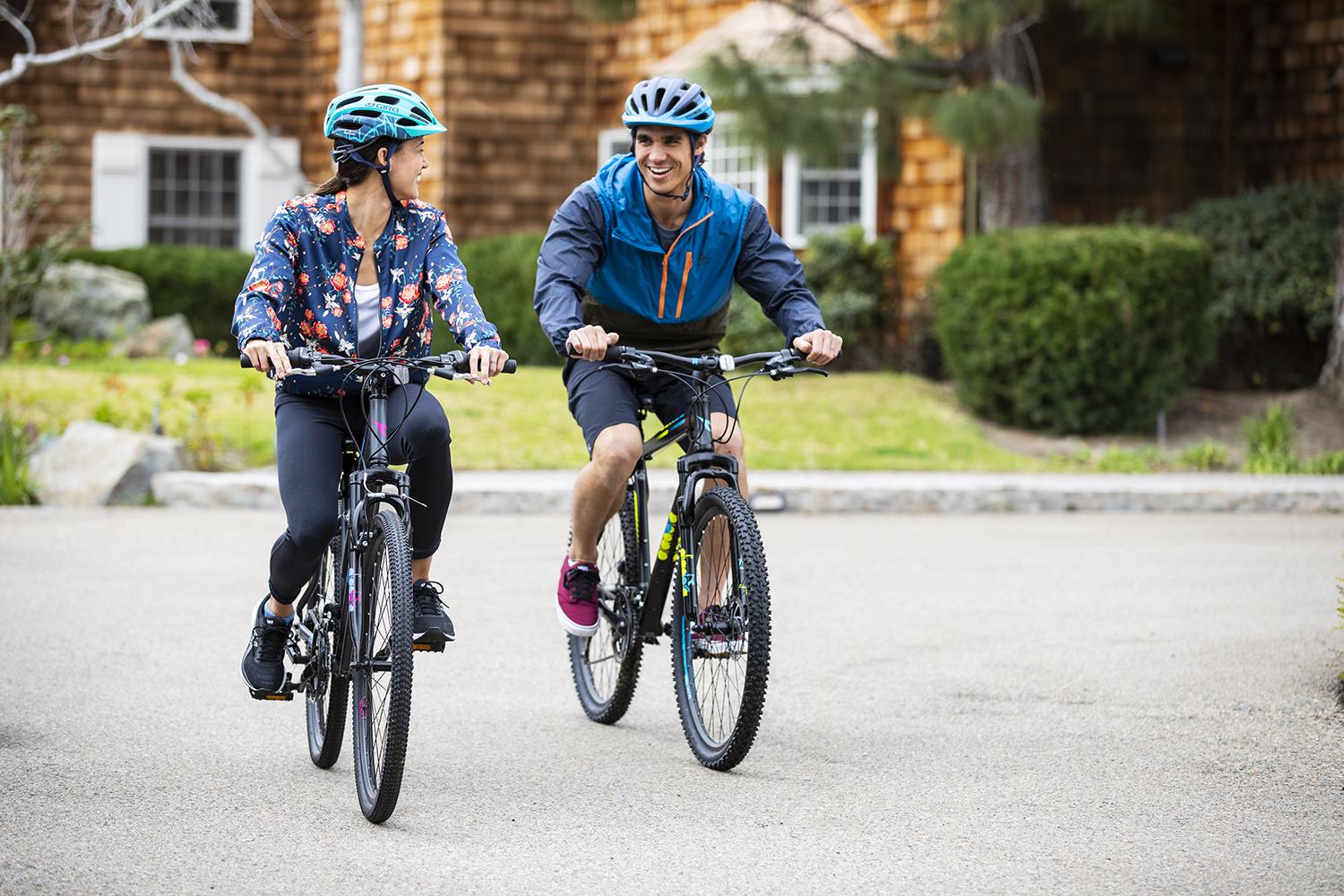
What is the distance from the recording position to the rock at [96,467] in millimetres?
12133

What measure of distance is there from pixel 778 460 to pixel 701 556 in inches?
345

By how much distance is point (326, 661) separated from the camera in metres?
5.10

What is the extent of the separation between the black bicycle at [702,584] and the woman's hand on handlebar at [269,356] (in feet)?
3.42

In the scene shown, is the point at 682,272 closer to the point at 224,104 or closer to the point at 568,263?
the point at 568,263

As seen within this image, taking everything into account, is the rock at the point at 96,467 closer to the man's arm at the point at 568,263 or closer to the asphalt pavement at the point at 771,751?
the asphalt pavement at the point at 771,751

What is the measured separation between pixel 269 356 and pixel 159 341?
16756 mm

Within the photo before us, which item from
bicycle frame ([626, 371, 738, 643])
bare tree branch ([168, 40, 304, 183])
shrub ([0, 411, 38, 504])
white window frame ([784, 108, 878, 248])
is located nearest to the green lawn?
shrub ([0, 411, 38, 504])

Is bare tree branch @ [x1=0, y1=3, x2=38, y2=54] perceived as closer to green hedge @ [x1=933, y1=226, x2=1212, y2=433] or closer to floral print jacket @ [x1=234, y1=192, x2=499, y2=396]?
green hedge @ [x1=933, y1=226, x2=1212, y2=433]

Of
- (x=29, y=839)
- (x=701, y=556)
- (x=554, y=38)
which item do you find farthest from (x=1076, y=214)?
(x=29, y=839)

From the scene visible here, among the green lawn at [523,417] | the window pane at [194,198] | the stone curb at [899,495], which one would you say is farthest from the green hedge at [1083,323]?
the window pane at [194,198]

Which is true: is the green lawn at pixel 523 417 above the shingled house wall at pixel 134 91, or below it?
below

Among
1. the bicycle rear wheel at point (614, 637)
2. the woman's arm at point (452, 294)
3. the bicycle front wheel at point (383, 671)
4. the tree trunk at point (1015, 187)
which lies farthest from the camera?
the tree trunk at point (1015, 187)

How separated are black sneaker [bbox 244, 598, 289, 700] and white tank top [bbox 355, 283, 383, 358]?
844 millimetres

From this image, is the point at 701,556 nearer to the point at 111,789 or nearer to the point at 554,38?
the point at 111,789
